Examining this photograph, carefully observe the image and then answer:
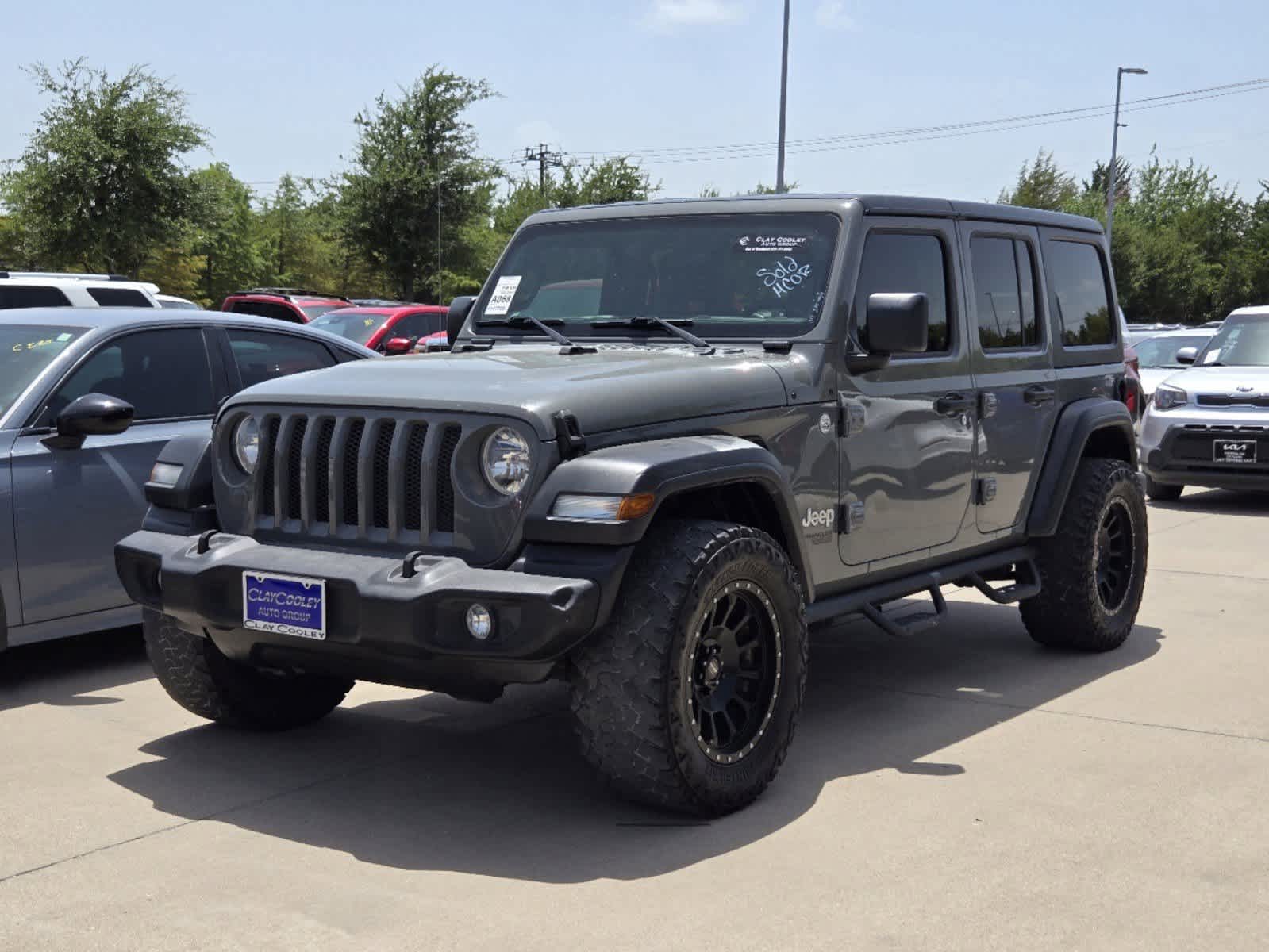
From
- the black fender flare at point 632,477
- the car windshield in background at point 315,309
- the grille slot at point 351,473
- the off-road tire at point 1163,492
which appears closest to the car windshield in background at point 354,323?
the car windshield in background at point 315,309

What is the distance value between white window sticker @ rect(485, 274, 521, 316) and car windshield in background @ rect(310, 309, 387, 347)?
14028 millimetres

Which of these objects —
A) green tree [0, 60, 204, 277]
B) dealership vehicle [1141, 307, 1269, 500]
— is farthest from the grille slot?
green tree [0, 60, 204, 277]

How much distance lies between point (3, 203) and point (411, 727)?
1322 inches

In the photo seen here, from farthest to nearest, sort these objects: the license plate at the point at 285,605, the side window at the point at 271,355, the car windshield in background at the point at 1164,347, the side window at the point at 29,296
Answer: the car windshield in background at the point at 1164,347, the side window at the point at 29,296, the side window at the point at 271,355, the license plate at the point at 285,605

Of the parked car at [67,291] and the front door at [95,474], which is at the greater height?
the parked car at [67,291]

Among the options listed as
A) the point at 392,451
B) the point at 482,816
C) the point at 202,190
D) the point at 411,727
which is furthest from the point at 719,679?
the point at 202,190

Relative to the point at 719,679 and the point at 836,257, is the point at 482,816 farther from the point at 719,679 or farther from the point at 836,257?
the point at 836,257

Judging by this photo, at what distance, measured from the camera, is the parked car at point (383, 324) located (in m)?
20.1

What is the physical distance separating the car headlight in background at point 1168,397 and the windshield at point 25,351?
9.85 meters

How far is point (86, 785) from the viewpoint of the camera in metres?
5.05

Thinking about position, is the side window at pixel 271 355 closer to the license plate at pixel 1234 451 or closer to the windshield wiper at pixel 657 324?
the windshield wiper at pixel 657 324

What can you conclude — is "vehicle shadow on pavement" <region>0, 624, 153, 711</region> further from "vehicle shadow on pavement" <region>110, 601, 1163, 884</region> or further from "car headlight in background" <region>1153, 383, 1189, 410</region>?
"car headlight in background" <region>1153, 383, 1189, 410</region>

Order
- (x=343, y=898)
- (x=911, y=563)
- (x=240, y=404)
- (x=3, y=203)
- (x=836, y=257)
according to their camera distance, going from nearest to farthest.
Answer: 1. (x=343, y=898)
2. (x=240, y=404)
3. (x=836, y=257)
4. (x=911, y=563)
5. (x=3, y=203)

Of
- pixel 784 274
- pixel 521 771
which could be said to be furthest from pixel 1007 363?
pixel 521 771
